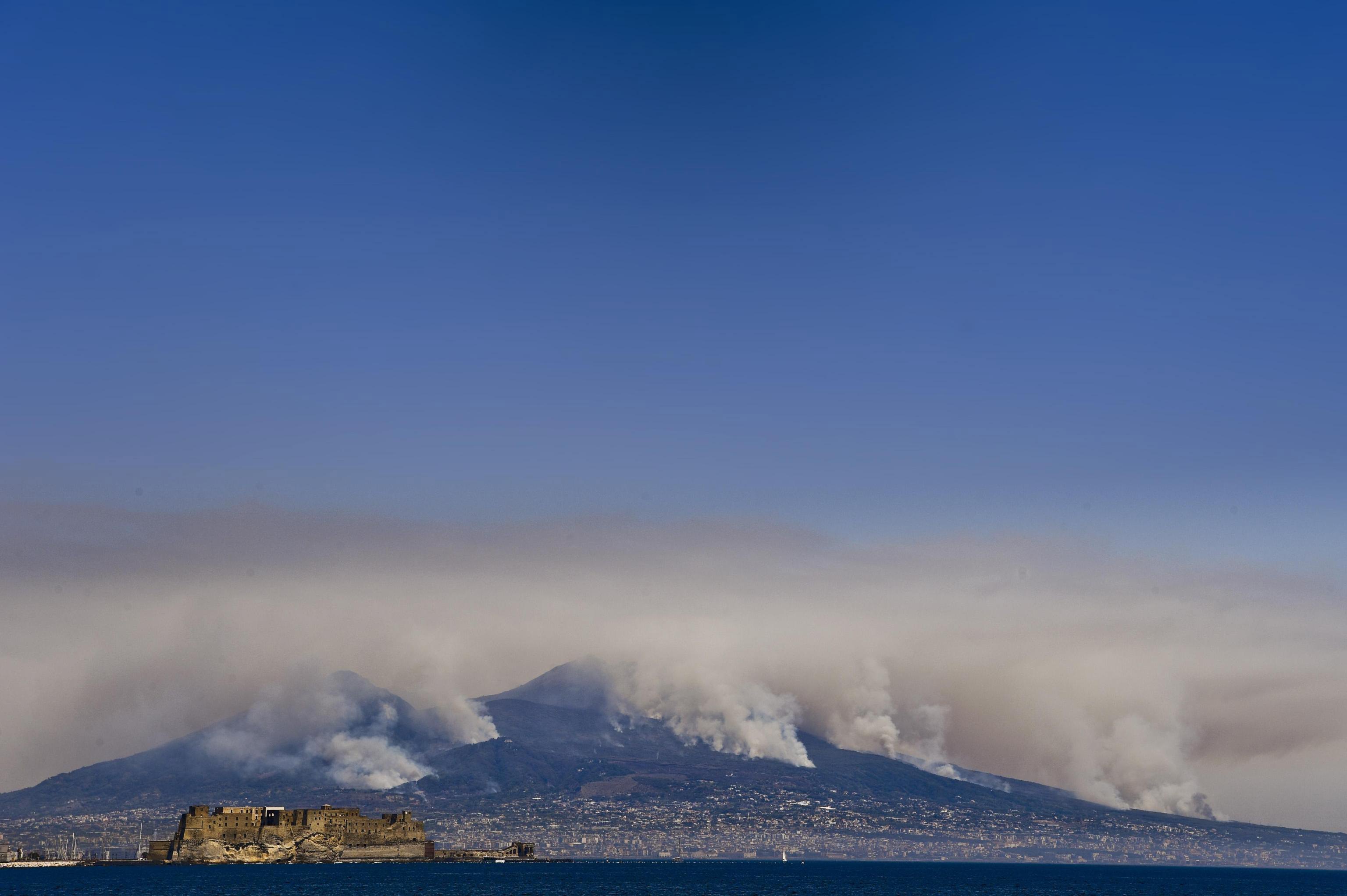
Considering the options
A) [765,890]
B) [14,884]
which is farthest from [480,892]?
[14,884]

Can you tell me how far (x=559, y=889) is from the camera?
7052 inches

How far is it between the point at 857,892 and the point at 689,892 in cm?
3546

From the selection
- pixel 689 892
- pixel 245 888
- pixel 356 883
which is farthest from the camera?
pixel 356 883

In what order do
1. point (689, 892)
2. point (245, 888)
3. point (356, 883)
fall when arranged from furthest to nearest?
point (356, 883)
point (689, 892)
point (245, 888)

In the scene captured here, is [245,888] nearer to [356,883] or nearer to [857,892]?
[356,883]

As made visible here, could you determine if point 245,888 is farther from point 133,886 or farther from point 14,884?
point 14,884

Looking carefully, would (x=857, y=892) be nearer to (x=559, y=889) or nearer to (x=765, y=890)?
(x=765, y=890)

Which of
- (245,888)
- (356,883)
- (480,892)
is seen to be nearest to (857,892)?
(480,892)

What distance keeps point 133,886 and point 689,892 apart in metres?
81.7

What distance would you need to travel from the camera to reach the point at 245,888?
16075 centimetres

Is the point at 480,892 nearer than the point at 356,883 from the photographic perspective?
Yes

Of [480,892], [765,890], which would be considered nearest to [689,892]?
[765,890]

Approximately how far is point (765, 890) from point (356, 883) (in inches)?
2479

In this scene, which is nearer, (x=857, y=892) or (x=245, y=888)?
(x=245, y=888)
